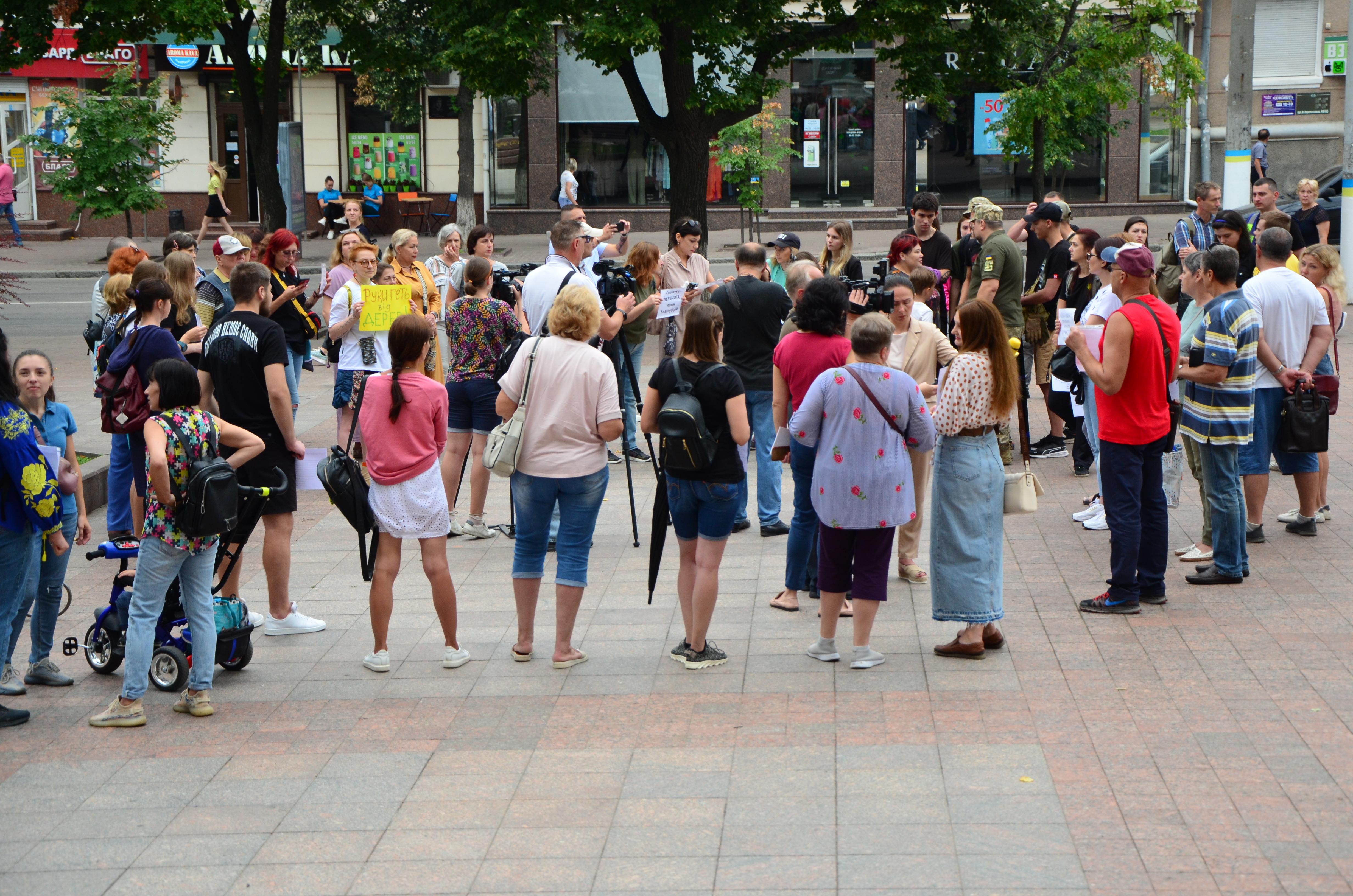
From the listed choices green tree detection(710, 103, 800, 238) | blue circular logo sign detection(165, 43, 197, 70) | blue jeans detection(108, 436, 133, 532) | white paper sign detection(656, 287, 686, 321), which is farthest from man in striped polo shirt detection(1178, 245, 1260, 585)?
blue circular logo sign detection(165, 43, 197, 70)

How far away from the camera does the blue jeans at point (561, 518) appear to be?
21.1 feet

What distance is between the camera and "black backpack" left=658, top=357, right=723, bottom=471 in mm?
6191

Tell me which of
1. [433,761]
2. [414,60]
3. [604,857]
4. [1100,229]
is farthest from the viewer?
[1100,229]

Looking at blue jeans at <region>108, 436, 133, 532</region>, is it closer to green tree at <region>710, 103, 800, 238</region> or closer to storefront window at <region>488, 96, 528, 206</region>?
green tree at <region>710, 103, 800, 238</region>

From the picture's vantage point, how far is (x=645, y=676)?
6500mm

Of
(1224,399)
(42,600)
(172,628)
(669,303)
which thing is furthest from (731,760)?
(669,303)

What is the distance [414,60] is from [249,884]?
2173 centimetres

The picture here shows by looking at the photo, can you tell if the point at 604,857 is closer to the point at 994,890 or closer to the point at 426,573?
the point at 994,890

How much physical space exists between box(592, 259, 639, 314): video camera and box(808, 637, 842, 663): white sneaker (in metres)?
3.41

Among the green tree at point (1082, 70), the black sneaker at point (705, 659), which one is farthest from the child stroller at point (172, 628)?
the green tree at point (1082, 70)

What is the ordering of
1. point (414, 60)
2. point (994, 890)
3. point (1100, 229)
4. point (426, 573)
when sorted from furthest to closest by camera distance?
point (1100, 229) → point (414, 60) → point (426, 573) → point (994, 890)

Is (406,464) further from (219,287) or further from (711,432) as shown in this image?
(219,287)

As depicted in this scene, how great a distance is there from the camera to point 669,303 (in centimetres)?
943

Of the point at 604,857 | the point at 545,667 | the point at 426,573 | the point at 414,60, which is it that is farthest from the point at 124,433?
the point at 414,60
